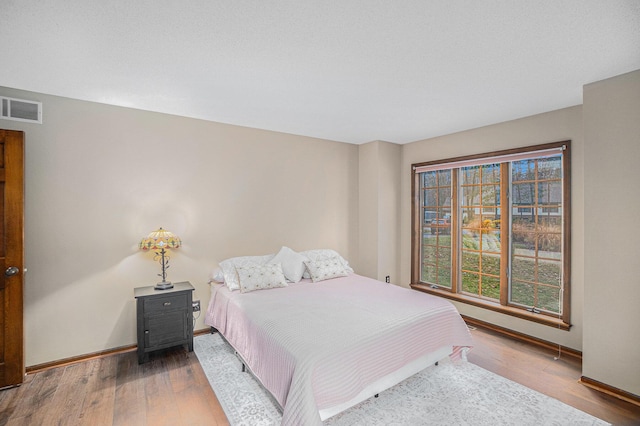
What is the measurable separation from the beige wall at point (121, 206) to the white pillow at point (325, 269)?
67cm

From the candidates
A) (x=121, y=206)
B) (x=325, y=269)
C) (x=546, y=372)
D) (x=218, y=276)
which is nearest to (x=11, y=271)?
(x=121, y=206)

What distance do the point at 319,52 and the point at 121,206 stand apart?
2.60 meters

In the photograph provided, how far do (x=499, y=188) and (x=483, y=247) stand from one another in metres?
0.80

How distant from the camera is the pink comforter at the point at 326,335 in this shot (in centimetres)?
185

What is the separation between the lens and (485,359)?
298cm

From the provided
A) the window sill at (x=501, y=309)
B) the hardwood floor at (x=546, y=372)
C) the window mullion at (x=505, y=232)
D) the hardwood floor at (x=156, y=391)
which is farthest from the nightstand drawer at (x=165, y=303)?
the window mullion at (x=505, y=232)

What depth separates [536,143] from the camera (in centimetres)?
334

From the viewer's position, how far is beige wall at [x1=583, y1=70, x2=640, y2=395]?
2.33 m

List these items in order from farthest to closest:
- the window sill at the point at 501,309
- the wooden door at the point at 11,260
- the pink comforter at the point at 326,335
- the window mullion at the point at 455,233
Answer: the window mullion at the point at 455,233 → the window sill at the point at 501,309 → the wooden door at the point at 11,260 → the pink comforter at the point at 326,335

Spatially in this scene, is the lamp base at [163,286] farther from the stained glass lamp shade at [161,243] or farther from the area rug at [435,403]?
the area rug at [435,403]

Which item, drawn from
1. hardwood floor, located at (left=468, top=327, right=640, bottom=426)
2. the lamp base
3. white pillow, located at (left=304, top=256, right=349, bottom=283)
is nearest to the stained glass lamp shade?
the lamp base

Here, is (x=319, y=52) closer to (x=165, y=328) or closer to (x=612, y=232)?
(x=612, y=232)

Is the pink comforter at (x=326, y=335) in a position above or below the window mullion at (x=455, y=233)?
below

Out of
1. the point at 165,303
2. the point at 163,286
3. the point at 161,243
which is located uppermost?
the point at 161,243
